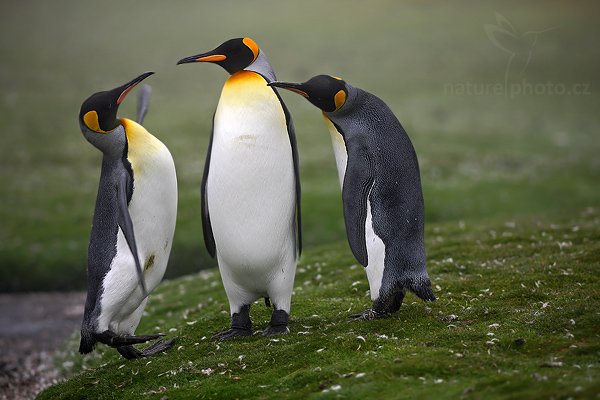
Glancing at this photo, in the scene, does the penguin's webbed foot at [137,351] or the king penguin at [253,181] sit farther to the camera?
the penguin's webbed foot at [137,351]

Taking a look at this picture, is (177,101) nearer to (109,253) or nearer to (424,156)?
(424,156)

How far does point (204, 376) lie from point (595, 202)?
1794 centimetres

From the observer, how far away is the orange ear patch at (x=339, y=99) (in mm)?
8219

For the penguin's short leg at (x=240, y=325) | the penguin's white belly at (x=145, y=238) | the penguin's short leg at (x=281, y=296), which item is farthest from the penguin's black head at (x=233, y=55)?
the penguin's short leg at (x=240, y=325)

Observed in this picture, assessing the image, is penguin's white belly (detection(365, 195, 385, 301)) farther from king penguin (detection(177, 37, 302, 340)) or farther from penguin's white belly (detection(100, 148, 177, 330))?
penguin's white belly (detection(100, 148, 177, 330))

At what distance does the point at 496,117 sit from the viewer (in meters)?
36.8

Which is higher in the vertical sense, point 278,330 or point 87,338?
point 87,338

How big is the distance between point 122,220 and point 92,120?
1.15m

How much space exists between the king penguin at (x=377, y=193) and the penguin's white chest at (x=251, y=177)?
0.43m

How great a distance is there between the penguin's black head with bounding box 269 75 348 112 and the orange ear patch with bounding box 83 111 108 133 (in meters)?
1.97

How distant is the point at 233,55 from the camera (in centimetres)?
845

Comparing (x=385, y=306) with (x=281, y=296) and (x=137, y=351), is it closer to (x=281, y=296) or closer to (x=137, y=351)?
(x=281, y=296)

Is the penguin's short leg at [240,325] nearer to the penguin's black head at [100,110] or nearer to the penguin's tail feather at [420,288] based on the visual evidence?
the penguin's tail feather at [420,288]

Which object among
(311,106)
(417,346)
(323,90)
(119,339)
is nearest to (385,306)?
(417,346)
